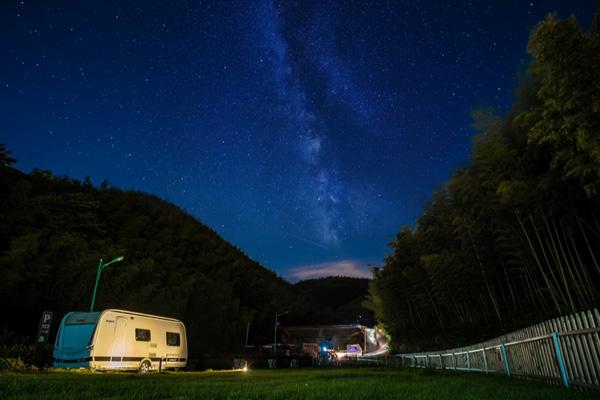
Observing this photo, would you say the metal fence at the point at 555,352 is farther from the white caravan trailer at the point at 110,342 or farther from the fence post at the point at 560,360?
the white caravan trailer at the point at 110,342

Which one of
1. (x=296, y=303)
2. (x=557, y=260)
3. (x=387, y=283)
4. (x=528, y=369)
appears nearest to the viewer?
(x=528, y=369)

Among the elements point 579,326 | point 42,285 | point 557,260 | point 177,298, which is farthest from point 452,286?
point 42,285

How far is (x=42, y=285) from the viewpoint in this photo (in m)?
17.6

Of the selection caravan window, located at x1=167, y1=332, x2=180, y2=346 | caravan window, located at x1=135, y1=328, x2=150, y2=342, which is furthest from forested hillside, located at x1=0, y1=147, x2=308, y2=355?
caravan window, located at x1=135, y1=328, x2=150, y2=342

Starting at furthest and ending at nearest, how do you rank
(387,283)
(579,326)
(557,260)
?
(387,283) < (557,260) < (579,326)

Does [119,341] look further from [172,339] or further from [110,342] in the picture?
[172,339]

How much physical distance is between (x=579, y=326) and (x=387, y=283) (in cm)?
2473

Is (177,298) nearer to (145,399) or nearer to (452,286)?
(452,286)

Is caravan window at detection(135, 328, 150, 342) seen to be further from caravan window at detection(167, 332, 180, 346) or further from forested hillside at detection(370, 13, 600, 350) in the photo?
forested hillside at detection(370, 13, 600, 350)

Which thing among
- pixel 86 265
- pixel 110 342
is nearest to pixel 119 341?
pixel 110 342

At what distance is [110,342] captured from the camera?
1363 cm

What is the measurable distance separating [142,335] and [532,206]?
14373mm

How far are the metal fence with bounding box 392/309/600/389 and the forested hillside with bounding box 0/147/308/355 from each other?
654 inches

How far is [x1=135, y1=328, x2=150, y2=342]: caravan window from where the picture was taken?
1495 cm
